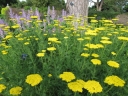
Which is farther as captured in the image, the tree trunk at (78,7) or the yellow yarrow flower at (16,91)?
the tree trunk at (78,7)

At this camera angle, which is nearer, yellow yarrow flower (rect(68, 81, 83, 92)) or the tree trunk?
yellow yarrow flower (rect(68, 81, 83, 92))

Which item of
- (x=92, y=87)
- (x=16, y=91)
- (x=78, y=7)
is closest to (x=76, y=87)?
(x=92, y=87)

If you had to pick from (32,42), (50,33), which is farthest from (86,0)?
(32,42)

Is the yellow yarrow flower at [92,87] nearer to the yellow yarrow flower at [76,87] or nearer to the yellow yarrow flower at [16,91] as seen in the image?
the yellow yarrow flower at [76,87]

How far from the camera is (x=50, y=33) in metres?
4.18

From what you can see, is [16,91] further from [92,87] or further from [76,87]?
[92,87]

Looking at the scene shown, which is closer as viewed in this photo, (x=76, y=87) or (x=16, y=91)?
(x=76, y=87)

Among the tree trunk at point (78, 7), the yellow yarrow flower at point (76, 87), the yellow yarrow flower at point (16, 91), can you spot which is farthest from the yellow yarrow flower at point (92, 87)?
the tree trunk at point (78, 7)

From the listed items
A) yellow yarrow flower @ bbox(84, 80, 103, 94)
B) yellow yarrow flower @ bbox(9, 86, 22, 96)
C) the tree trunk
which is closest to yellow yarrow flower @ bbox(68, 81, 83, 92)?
yellow yarrow flower @ bbox(84, 80, 103, 94)

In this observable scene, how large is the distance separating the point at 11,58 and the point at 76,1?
387 centimetres

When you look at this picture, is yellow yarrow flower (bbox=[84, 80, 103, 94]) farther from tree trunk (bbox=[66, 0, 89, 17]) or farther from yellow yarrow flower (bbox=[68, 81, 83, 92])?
tree trunk (bbox=[66, 0, 89, 17])

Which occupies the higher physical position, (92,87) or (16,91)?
(92,87)

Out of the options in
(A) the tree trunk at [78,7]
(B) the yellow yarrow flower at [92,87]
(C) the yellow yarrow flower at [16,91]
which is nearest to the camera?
(B) the yellow yarrow flower at [92,87]

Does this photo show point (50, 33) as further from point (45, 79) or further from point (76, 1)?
point (76, 1)
